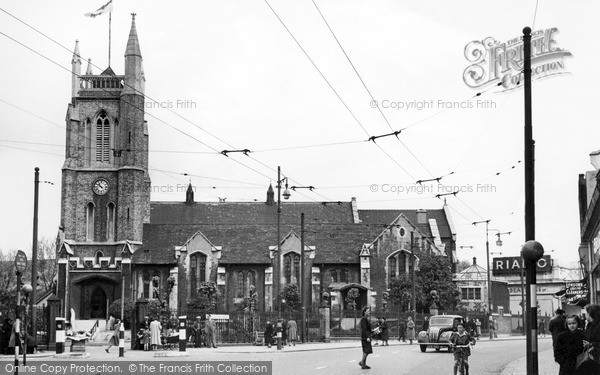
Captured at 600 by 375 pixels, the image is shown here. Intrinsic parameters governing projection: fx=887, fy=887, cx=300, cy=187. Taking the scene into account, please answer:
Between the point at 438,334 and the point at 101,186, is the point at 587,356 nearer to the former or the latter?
the point at 438,334

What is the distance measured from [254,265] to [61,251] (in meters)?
17.7

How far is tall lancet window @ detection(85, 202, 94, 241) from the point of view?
268ft

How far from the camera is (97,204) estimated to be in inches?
3248

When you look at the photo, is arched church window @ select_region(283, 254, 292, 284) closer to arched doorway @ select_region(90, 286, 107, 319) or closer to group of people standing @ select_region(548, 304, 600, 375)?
arched doorway @ select_region(90, 286, 107, 319)

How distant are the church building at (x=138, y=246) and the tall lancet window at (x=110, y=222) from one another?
93 millimetres

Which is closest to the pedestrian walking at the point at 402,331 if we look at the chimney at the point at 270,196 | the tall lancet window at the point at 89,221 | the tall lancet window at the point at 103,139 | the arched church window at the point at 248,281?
the arched church window at the point at 248,281

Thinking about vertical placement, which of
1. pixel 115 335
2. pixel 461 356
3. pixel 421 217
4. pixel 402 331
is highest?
pixel 421 217

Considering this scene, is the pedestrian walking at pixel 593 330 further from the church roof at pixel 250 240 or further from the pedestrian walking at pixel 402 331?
the church roof at pixel 250 240

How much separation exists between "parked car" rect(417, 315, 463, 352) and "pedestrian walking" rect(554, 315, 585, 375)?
2074 cm

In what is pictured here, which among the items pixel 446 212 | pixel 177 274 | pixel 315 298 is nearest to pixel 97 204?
pixel 177 274

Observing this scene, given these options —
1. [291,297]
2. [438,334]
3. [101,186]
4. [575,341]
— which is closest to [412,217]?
[291,297]

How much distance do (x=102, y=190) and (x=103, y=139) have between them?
16.0ft

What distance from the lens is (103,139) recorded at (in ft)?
274

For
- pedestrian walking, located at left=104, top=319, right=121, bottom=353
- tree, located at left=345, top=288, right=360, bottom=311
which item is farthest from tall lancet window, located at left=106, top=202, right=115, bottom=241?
pedestrian walking, located at left=104, top=319, right=121, bottom=353
